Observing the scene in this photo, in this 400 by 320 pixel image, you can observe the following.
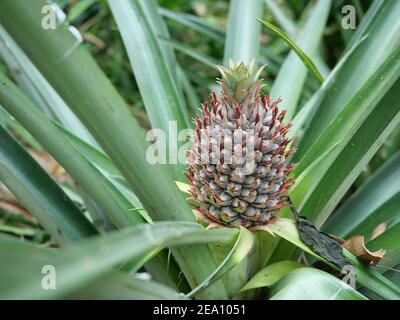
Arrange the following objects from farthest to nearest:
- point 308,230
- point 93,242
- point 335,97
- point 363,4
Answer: point 363,4 → point 335,97 → point 308,230 → point 93,242

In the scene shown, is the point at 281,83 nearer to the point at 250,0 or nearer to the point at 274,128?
the point at 250,0

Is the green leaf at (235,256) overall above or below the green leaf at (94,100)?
below

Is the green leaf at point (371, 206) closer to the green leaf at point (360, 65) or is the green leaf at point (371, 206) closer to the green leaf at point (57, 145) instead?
the green leaf at point (360, 65)

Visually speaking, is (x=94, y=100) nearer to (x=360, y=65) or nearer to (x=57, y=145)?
(x=57, y=145)

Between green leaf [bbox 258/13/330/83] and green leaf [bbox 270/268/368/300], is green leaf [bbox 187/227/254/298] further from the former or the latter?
green leaf [bbox 258/13/330/83]

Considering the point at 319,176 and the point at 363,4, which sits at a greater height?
the point at 363,4

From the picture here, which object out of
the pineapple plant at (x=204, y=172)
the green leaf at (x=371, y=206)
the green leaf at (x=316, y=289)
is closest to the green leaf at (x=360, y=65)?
the pineapple plant at (x=204, y=172)
